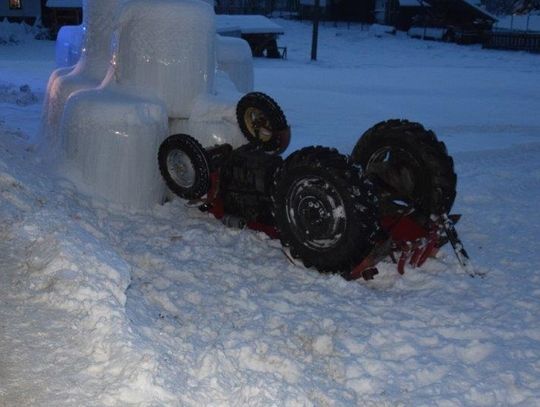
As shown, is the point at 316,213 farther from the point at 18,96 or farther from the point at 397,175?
the point at 18,96

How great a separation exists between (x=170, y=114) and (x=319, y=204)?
2.27 m

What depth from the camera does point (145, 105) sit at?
20.2 feet

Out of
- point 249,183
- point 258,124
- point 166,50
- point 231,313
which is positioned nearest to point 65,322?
point 231,313

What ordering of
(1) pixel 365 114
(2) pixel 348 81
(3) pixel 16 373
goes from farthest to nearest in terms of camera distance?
(2) pixel 348 81 < (1) pixel 365 114 < (3) pixel 16 373

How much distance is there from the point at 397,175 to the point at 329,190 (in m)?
1.09

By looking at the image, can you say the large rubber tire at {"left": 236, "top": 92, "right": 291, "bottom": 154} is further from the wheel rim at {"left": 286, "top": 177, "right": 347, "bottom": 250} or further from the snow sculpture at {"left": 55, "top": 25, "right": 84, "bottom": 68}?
the snow sculpture at {"left": 55, "top": 25, "right": 84, "bottom": 68}

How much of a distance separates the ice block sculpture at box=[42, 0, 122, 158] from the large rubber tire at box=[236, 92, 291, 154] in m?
1.77

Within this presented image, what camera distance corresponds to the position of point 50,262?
159 inches

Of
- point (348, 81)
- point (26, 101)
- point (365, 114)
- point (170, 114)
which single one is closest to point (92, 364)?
point (170, 114)

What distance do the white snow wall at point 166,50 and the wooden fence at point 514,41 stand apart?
28.6 m

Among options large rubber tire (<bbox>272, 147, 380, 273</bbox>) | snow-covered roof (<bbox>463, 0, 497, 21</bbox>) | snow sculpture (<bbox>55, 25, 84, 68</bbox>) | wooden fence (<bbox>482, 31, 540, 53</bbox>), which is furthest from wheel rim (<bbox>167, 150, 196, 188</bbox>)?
snow-covered roof (<bbox>463, 0, 497, 21</bbox>)

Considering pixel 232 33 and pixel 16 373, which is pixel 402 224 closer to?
pixel 16 373

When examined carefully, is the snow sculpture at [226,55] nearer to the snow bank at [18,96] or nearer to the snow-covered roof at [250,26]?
the snow bank at [18,96]

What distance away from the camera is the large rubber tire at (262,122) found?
20.5ft
